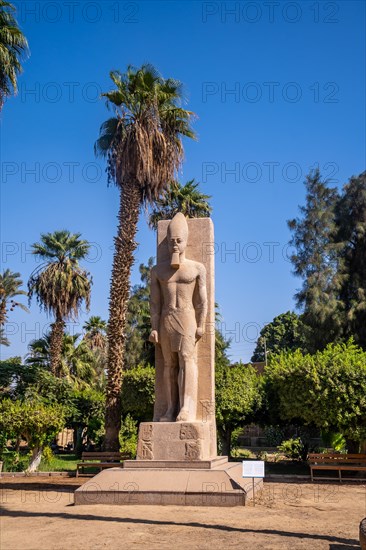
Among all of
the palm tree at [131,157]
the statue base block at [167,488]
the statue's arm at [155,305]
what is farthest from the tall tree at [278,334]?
the statue base block at [167,488]

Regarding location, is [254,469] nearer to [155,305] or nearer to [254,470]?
[254,470]

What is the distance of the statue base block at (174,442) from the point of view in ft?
32.6

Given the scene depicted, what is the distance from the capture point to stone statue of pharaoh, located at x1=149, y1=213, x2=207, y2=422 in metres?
10.7

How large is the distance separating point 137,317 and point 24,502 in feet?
70.7

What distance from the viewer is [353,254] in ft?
97.1

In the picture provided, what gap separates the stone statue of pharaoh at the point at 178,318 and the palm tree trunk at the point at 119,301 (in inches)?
237

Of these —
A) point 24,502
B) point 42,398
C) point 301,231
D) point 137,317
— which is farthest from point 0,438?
point 301,231

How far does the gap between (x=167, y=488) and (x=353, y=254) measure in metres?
23.2

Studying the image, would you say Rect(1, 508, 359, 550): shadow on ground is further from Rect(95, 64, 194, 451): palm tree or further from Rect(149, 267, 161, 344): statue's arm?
Rect(95, 64, 194, 451): palm tree

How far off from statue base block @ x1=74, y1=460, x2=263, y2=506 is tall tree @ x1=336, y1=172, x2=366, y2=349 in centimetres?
1969

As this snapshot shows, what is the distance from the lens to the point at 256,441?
34.6 meters

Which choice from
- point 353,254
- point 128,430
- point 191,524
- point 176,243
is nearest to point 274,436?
point 353,254

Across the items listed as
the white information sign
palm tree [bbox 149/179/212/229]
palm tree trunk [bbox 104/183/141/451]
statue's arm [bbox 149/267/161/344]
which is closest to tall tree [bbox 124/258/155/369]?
palm tree [bbox 149/179/212/229]

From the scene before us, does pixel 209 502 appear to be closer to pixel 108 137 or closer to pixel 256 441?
pixel 108 137
